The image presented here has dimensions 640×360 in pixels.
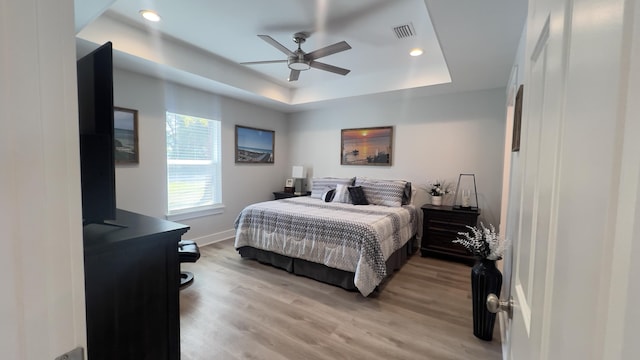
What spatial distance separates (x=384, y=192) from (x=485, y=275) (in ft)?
6.92

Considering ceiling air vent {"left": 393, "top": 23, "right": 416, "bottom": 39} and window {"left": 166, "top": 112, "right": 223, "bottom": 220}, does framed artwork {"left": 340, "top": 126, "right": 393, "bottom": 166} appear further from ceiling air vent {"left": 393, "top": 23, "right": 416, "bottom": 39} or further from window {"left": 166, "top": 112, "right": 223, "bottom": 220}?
window {"left": 166, "top": 112, "right": 223, "bottom": 220}

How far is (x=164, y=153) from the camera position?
3.61m

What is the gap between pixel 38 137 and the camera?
45 cm

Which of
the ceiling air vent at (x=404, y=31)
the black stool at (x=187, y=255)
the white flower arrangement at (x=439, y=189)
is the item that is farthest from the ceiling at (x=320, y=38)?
the black stool at (x=187, y=255)

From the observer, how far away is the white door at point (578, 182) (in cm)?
27

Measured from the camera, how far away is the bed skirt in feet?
9.13

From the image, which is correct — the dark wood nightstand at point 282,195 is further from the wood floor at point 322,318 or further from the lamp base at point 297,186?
the wood floor at point 322,318

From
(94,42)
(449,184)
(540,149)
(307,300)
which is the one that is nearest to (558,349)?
(540,149)

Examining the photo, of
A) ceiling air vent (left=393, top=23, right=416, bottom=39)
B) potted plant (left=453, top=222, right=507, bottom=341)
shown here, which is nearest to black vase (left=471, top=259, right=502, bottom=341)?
potted plant (left=453, top=222, right=507, bottom=341)

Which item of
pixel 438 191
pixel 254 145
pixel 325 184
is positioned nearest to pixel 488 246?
pixel 438 191

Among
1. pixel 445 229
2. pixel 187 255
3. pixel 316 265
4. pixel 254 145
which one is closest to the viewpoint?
pixel 187 255

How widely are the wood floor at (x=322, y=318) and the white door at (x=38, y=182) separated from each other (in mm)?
1651

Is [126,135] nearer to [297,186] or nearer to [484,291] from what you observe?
[297,186]

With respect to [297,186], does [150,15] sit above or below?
above
